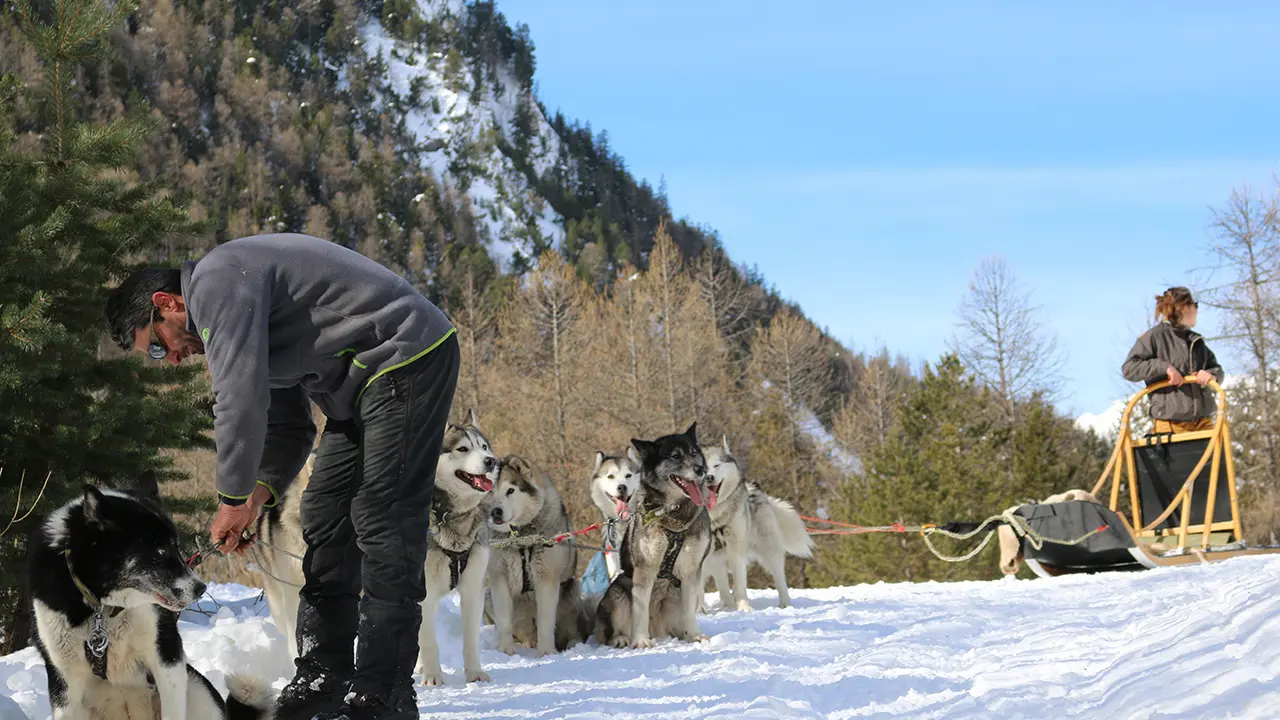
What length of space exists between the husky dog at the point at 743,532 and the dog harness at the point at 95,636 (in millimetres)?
5448

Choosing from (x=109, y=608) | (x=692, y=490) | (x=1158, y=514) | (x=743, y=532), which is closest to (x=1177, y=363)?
(x=1158, y=514)

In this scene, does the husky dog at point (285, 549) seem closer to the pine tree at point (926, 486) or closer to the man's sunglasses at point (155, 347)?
the man's sunglasses at point (155, 347)

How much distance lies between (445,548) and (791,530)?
4425 millimetres

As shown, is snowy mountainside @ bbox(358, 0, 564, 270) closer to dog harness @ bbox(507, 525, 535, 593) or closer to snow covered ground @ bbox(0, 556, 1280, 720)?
dog harness @ bbox(507, 525, 535, 593)

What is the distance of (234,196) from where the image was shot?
81.6 metres

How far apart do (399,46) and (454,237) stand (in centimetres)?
3090

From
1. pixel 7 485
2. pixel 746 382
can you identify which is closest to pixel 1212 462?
pixel 7 485

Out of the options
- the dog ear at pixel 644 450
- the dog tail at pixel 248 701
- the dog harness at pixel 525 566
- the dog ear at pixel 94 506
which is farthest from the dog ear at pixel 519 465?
the dog ear at pixel 94 506

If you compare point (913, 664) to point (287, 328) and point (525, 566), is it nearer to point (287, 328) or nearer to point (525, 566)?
point (525, 566)

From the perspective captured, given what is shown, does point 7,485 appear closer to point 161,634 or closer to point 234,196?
point 161,634

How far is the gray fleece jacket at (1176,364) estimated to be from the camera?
8.96 meters

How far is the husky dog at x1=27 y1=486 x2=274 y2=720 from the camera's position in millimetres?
3121

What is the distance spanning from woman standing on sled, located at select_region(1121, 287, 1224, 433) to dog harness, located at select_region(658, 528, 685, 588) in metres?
4.47

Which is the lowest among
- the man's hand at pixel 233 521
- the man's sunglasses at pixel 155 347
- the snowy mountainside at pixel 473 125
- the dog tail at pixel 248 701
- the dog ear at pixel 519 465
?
the dog tail at pixel 248 701
